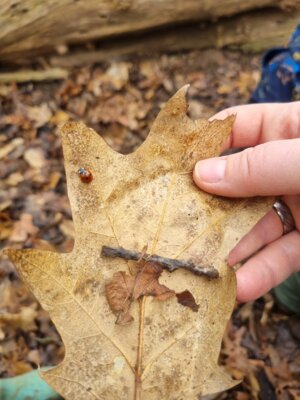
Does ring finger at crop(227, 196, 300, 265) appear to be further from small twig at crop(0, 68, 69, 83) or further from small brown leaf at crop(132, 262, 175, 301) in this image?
small twig at crop(0, 68, 69, 83)

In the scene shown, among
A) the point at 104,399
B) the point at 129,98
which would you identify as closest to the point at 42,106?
the point at 129,98

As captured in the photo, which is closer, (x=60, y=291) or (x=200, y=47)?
(x=60, y=291)

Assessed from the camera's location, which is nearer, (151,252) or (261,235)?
(151,252)

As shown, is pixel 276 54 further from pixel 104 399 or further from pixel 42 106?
pixel 104 399

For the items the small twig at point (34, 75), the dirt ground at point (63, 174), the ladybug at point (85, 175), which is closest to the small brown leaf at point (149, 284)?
the ladybug at point (85, 175)

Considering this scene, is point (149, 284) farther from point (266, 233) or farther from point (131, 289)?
point (266, 233)

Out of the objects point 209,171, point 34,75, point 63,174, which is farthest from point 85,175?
point 34,75
